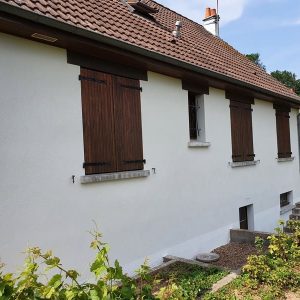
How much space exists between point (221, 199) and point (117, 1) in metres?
5.15

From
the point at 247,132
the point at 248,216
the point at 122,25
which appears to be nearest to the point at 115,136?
the point at 122,25

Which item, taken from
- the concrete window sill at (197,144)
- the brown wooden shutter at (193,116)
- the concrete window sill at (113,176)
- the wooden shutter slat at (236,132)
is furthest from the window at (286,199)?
the concrete window sill at (113,176)

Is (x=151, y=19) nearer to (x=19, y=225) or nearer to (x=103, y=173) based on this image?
(x=103, y=173)

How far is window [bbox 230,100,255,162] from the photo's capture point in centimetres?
907

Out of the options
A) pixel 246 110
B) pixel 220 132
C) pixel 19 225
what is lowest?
pixel 19 225

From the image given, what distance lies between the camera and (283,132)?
39.1 feet

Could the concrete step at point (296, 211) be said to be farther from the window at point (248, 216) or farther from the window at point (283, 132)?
the window at point (248, 216)

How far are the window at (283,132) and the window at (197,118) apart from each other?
4490mm

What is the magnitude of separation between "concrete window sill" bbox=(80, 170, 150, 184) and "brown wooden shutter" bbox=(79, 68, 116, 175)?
0.30 feet

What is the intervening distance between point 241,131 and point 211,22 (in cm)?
700

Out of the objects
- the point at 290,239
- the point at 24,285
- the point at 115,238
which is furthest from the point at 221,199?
the point at 24,285

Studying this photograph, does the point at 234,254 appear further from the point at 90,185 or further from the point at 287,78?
the point at 287,78

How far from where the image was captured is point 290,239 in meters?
6.44

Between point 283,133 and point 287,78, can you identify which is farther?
point 287,78
